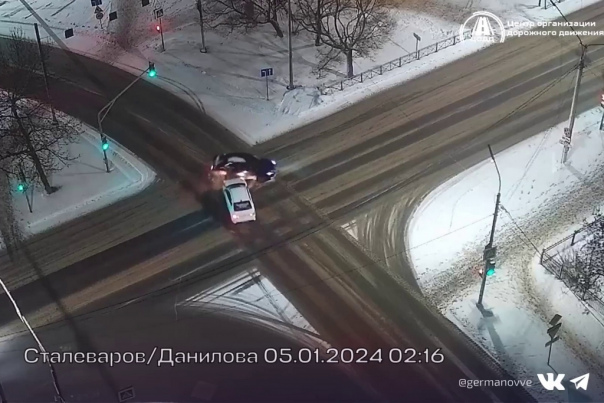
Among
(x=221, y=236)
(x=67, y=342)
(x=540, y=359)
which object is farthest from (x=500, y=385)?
(x=67, y=342)

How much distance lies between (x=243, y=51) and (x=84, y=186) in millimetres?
14135

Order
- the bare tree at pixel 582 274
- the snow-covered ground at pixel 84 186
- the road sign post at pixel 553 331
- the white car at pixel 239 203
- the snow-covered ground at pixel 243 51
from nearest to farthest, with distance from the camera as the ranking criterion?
the road sign post at pixel 553 331 < the bare tree at pixel 582 274 < the white car at pixel 239 203 < the snow-covered ground at pixel 84 186 < the snow-covered ground at pixel 243 51

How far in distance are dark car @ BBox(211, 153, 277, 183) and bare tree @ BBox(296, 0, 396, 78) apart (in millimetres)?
8797

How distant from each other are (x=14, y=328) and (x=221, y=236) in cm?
940

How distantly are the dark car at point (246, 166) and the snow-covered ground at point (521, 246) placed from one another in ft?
24.6

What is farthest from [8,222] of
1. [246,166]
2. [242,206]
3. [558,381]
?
[558,381]

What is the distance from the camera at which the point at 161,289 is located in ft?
118

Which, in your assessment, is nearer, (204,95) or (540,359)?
(540,359)

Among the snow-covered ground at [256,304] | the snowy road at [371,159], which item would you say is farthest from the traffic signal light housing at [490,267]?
the snow-covered ground at [256,304]

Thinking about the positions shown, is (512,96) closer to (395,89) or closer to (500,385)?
(395,89)

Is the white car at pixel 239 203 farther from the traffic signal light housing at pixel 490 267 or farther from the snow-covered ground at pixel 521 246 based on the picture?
the traffic signal light housing at pixel 490 267

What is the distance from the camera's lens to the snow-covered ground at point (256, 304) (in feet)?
112

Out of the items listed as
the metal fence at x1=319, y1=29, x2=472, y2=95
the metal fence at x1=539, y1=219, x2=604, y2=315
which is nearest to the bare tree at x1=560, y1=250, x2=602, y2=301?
the metal fence at x1=539, y1=219, x2=604, y2=315

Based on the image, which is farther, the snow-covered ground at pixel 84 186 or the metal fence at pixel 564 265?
the snow-covered ground at pixel 84 186
